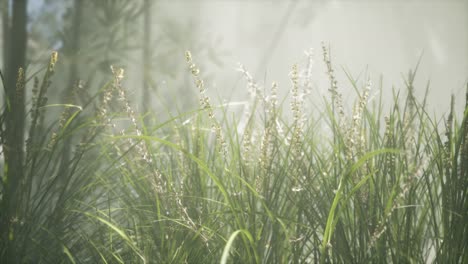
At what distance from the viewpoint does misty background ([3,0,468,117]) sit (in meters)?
1.67

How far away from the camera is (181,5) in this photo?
2.67 meters

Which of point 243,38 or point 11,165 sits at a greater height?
point 243,38

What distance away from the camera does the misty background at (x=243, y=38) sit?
167 cm

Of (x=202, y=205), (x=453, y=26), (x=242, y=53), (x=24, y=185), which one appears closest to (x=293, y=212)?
(x=202, y=205)

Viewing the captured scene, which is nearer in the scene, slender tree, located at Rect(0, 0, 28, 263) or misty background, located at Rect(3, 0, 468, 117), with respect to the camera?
slender tree, located at Rect(0, 0, 28, 263)

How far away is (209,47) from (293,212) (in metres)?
1.88

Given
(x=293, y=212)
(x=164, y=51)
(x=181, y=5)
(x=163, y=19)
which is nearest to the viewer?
(x=293, y=212)

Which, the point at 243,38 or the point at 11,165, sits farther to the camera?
the point at 243,38

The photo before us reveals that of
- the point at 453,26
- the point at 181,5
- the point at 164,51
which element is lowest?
the point at 164,51

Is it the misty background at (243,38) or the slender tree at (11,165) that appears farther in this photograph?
the misty background at (243,38)

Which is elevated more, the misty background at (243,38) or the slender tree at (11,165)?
the misty background at (243,38)

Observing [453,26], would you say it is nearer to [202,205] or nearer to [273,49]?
[273,49]

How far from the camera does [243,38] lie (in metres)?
3.30

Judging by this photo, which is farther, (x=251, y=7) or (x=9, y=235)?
(x=251, y=7)
